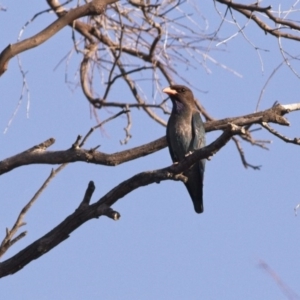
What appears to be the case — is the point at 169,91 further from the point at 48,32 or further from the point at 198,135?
the point at 48,32

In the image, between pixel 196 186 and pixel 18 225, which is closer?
pixel 18 225

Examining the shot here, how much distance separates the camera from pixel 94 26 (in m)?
7.74

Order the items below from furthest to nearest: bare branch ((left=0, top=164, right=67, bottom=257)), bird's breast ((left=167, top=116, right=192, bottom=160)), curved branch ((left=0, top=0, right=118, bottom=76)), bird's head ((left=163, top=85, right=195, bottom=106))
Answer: bird's head ((left=163, top=85, right=195, bottom=106))
bird's breast ((left=167, top=116, right=192, bottom=160))
curved branch ((left=0, top=0, right=118, bottom=76))
bare branch ((left=0, top=164, right=67, bottom=257))

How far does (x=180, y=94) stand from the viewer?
7145 mm

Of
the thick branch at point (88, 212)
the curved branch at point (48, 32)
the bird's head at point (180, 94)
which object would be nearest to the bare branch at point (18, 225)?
the thick branch at point (88, 212)

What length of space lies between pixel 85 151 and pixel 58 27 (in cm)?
138

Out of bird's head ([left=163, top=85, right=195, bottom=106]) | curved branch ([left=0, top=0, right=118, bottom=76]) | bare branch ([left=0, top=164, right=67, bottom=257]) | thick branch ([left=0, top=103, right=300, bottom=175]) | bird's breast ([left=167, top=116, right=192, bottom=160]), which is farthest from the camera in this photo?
bird's head ([left=163, top=85, right=195, bottom=106])

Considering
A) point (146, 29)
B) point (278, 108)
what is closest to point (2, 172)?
point (278, 108)

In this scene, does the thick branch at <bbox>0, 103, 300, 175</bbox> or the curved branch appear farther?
the curved branch

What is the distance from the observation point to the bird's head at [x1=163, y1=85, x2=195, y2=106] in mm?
7078

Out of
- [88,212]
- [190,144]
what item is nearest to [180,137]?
[190,144]

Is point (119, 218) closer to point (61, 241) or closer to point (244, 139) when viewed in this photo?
point (61, 241)

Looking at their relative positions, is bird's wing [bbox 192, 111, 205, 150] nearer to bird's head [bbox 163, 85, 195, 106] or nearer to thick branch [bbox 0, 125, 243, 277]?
bird's head [bbox 163, 85, 195, 106]

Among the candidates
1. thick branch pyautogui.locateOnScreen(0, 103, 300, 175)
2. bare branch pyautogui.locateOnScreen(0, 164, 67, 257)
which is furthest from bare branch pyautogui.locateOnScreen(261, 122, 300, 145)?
bare branch pyautogui.locateOnScreen(0, 164, 67, 257)
